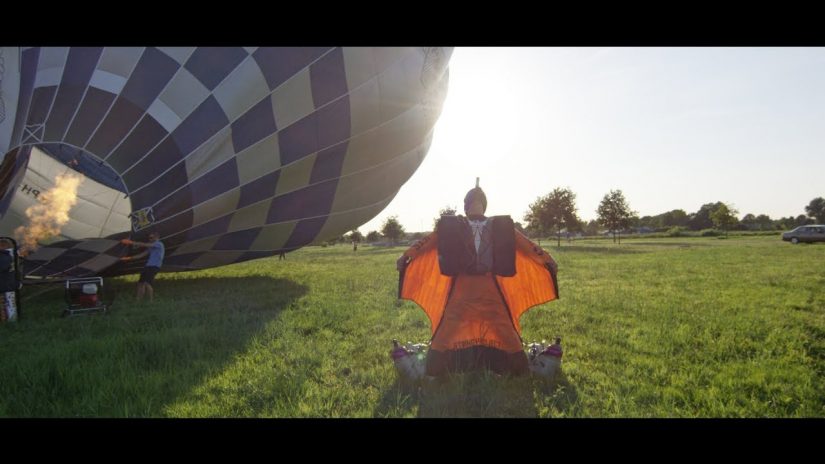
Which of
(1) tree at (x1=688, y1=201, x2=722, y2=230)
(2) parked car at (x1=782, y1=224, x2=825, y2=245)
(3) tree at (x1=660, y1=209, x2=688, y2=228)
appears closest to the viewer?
(2) parked car at (x1=782, y1=224, x2=825, y2=245)

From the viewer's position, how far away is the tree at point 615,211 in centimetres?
3647

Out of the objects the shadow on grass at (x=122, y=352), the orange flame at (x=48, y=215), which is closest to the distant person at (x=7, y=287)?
the shadow on grass at (x=122, y=352)

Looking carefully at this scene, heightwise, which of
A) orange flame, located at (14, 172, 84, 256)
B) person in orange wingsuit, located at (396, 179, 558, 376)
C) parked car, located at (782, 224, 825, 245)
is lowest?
parked car, located at (782, 224, 825, 245)

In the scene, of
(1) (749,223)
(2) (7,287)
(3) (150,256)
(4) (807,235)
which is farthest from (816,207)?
(2) (7,287)

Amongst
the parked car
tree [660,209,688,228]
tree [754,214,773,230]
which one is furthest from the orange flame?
tree [660,209,688,228]

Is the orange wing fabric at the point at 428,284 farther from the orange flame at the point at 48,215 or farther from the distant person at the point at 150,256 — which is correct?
the orange flame at the point at 48,215

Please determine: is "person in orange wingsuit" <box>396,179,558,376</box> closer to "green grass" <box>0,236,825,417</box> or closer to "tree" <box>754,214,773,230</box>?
"green grass" <box>0,236,825,417</box>

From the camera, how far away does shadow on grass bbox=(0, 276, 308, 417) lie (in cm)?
298

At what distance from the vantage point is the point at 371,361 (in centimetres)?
389

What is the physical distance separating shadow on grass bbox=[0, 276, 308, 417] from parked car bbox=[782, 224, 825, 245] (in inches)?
1526

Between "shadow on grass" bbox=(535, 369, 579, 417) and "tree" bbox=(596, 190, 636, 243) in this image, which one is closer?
"shadow on grass" bbox=(535, 369, 579, 417)

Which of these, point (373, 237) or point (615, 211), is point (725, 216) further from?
point (373, 237)
